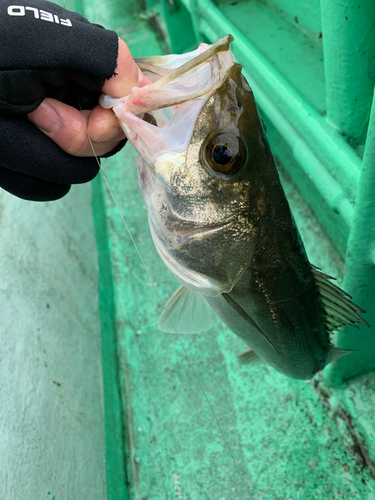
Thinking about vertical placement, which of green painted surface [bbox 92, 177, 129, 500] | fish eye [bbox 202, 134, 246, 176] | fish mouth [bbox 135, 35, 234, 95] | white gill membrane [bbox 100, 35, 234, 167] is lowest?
green painted surface [bbox 92, 177, 129, 500]

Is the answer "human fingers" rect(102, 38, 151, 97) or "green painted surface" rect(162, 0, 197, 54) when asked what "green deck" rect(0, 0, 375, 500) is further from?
"green painted surface" rect(162, 0, 197, 54)

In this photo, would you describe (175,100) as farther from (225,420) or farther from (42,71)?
(225,420)

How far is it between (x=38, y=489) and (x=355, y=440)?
52.9 inches

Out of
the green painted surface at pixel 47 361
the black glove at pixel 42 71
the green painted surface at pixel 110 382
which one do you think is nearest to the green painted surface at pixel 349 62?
the black glove at pixel 42 71

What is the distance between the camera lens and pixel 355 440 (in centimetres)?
186

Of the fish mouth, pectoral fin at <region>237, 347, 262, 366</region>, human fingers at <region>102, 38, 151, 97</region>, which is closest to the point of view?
the fish mouth

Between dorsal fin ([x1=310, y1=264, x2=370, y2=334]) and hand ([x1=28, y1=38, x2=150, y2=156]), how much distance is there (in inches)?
29.7

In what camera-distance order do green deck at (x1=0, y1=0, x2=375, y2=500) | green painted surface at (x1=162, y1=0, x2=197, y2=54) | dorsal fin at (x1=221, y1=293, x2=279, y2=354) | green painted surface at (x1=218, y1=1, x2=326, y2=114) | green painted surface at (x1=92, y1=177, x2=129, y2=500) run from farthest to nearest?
green painted surface at (x1=162, y1=0, x2=197, y2=54)
green painted surface at (x1=218, y1=1, x2=326, y2=114)
green painted surface at (x1=92, y1=177, x2=129, y2=500)
green deck at (x1=0, y1=0, x2=375, y2=500)
dorsal fin at (x1=221, y1=293, x2=279, y2=354)

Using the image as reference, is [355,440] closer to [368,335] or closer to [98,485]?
[368,335]

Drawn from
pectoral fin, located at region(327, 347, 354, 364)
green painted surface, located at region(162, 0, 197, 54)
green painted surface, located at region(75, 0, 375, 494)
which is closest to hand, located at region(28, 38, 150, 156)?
green painted surface, located at region(75, 0, 375, 494)

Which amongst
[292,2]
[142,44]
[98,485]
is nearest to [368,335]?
[98,485]

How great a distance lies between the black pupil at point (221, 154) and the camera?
3.42 feet

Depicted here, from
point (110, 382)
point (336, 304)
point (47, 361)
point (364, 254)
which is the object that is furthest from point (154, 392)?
point (364, 254)

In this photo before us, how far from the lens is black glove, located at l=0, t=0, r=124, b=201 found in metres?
1.00
